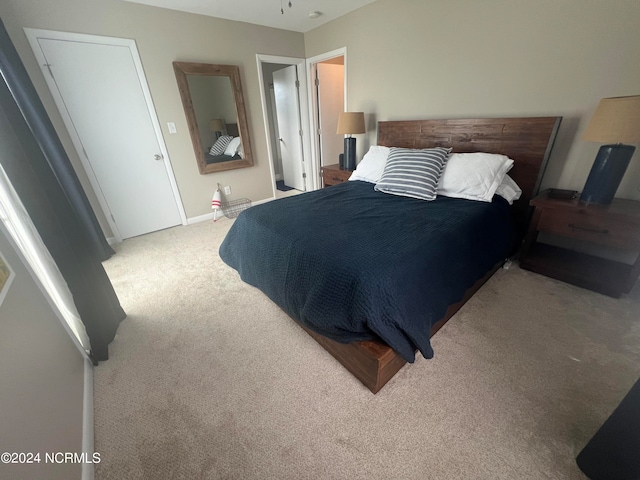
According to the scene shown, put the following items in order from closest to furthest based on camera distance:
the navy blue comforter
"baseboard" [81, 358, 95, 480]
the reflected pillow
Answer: "baseboard" [81, 358, 95, 480] < the navy blue comforter < the reflected pillow

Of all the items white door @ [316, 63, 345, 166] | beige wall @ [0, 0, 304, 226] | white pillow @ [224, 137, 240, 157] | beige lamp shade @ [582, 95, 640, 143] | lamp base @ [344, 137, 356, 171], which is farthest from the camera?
white door @ [316, 63, 345, 166]

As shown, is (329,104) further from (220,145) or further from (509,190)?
(509,190)

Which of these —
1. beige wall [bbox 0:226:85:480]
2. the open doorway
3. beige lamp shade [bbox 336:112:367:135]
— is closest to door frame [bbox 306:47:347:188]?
the open doorway

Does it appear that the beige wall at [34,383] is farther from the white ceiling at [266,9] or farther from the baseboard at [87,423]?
the white ceiling at [266,9]

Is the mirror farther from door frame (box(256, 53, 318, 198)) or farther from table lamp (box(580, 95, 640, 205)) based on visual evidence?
table lamp (box(580, 95, 640, 205))

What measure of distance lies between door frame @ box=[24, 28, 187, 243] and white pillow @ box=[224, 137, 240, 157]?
0.75m

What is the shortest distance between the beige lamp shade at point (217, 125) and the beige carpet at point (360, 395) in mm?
2440

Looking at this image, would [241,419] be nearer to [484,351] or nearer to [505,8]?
[484,351]

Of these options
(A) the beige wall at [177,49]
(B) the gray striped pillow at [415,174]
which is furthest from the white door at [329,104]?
(B) the gray striped pillow at [415,174]

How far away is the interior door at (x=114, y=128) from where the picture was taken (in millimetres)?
2457

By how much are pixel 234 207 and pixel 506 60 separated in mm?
3382

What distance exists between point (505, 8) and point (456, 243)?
2023 mm

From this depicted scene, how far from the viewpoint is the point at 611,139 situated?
1524 millimetres

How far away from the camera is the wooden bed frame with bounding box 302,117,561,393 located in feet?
4.09
